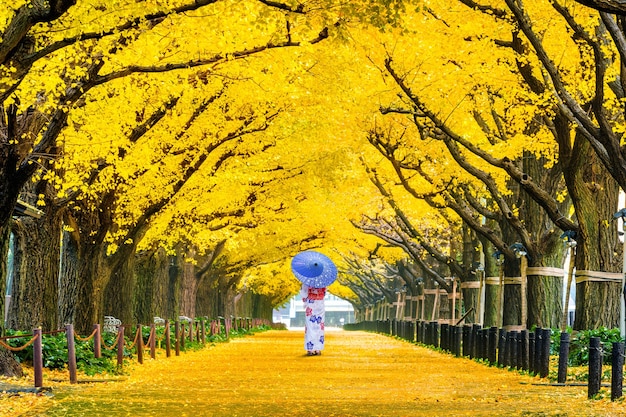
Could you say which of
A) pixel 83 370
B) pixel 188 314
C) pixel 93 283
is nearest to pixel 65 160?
pixel 83 370

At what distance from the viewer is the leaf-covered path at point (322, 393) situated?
1302 cm

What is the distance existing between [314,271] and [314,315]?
1.36 m

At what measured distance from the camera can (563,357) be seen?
58.2ft

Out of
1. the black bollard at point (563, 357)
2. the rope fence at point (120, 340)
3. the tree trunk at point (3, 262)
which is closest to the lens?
the rope fence at point (120, 340)

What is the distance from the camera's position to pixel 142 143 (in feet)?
76.6

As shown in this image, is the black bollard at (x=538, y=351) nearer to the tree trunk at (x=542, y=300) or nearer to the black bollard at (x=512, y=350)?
the black bollard at (x=512, y=350)

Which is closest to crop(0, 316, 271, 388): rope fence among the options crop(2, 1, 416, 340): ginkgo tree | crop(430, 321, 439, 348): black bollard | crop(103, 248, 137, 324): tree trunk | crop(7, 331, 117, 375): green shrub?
crop(7, 331, 117, 375): green shrub

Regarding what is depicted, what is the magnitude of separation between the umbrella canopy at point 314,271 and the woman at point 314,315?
497 mm

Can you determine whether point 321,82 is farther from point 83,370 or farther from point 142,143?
point 83,370

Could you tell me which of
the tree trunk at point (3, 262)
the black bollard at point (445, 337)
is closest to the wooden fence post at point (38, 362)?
the tree trunk at point (3, 262)

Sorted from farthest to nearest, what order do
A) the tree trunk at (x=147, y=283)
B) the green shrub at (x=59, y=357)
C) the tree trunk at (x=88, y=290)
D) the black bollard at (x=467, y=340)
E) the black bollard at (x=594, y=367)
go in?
the tree trunk at (x=147, y=283) < the black bollard at (x=467, y=340) < the tree trunk at (x=88, y=290) < the green shrub at (x=59, y=357) < the black bollard at (x=594, y=367)

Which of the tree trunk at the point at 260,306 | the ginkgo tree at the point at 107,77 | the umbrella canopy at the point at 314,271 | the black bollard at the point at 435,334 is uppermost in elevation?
the ginkgo tree at the point at 107,77

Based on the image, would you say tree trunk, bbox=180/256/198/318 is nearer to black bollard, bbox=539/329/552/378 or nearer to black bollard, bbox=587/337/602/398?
black bollard, bbox=539/329/552/378

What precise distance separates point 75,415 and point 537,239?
54.6 feet
